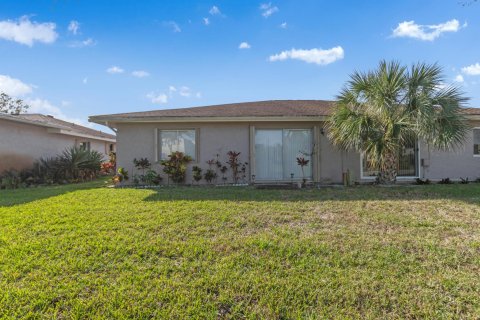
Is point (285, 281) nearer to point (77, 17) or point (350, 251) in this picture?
point (350, 251)

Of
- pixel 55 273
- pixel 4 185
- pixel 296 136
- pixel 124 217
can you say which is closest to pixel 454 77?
pixel 296 136

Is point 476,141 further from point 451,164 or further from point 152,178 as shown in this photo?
point 152,178

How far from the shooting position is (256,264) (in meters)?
3.88

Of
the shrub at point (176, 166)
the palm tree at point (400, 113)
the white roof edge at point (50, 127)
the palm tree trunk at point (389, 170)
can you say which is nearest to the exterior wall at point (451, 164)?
the palm tree at point (400, 113)

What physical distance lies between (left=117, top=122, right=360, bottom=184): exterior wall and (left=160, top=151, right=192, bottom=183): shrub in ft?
1.23

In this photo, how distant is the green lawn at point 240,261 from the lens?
3.06 metres

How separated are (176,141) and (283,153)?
451 cm

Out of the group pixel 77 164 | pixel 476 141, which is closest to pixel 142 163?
pixel 77 164

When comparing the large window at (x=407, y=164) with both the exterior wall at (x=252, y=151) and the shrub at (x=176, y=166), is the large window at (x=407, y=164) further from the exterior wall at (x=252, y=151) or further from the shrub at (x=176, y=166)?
the shrub at (x=176, y=166)

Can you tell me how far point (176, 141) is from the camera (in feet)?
36.9

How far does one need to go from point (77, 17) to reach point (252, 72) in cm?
859

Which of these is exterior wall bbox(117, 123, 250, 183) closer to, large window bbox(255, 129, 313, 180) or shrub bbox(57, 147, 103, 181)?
large window bbox(255, 129, 313, 180)

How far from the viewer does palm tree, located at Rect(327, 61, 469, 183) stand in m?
8.64

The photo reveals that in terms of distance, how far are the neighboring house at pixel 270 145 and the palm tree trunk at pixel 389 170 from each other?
5.33 ft
